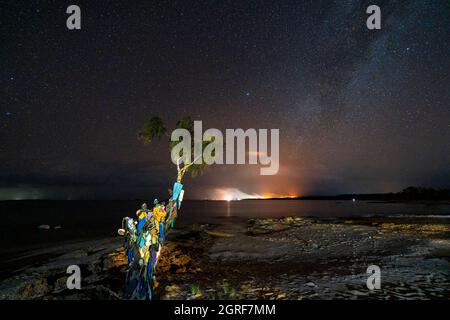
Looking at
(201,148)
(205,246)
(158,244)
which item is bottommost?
(205,246)

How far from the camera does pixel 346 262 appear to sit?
60.8 feet

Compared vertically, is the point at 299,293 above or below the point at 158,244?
below

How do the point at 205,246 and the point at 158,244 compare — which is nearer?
the point at 158,244

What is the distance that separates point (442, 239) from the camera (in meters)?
26.9

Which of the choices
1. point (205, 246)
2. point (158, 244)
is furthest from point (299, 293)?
point (205, 246)
